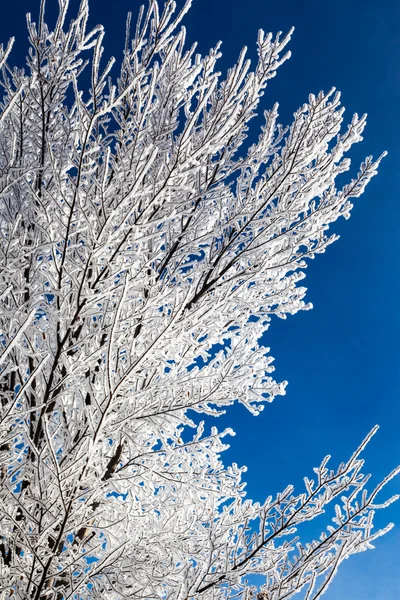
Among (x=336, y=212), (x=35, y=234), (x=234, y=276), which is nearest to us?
(x=35, y=234)

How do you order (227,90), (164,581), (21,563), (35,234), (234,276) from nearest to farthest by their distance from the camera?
(21,563)
(164,581)
(227,90)
(35,234)
(234,276)

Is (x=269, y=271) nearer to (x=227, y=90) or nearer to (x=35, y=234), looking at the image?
(x=227, y=90)

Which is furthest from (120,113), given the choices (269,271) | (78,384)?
(78,384)

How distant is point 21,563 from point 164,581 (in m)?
0.90

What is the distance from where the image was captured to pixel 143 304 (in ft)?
8.61

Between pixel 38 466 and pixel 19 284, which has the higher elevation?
pixel 19 284

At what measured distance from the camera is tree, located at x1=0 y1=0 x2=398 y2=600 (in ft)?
7.79

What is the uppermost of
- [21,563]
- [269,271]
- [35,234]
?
[35,234]

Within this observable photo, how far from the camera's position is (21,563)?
2514mm

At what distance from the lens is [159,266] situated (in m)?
3.55

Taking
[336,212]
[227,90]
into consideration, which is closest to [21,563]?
[227,90]

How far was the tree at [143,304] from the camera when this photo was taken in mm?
2375

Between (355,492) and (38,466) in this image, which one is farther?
(355,492)

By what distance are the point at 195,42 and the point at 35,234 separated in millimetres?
1864
